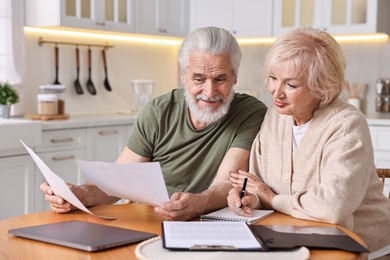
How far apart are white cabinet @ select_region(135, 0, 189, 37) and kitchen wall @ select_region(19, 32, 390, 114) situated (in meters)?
0.33

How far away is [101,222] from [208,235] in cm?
41

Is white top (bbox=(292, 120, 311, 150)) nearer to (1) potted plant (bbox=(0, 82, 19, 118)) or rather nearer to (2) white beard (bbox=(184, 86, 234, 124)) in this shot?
(2) white beard (bbox=(184, 86, 234, 124))

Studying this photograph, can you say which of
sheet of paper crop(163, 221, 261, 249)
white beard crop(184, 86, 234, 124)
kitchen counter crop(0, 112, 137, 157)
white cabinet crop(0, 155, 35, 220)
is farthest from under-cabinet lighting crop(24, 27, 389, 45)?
sheet of paper crop(163, 221, 261, 249)

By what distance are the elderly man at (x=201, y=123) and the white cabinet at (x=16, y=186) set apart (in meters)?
1.57

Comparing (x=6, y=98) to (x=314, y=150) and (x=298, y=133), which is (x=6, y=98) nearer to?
(x=298, y=133)

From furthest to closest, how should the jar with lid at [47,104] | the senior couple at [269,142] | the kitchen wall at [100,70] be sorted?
the kitchen wall at [100,70]
the jar with lid at [47,104]
the senior couple at [269,142]

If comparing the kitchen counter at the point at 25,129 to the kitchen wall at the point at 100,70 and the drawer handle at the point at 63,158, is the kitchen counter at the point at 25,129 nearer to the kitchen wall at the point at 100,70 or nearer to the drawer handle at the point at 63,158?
the drawer handle at the point at 63,158

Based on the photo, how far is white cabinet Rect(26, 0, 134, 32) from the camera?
4.39 m

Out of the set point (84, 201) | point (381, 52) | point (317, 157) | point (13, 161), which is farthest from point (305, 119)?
point (381, 52)

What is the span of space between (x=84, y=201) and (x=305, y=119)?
792mm

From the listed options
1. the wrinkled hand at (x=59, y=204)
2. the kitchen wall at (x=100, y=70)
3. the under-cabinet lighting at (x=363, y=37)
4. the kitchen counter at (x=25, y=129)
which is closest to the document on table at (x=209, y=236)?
the wrinkled hand at (x=59, y=204)

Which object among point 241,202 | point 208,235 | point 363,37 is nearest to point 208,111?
point 241,202

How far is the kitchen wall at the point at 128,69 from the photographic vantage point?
4699mm

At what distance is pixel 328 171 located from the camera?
1.93m
